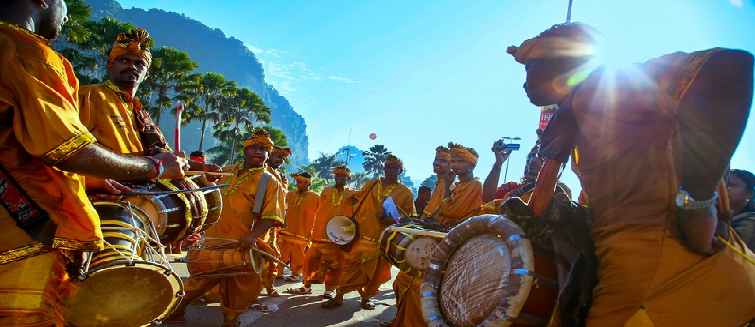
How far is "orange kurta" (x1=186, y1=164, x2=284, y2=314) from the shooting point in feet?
16.5

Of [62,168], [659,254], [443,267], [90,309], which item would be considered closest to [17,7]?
[62,168]

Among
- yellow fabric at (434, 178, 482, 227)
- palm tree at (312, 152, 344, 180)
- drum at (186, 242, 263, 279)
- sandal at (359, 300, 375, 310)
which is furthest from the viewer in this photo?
palm tree at (312, 152, 344, 180)

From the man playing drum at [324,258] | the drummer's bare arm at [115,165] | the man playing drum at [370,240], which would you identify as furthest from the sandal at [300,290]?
the drummer's bare arm at [115,165]

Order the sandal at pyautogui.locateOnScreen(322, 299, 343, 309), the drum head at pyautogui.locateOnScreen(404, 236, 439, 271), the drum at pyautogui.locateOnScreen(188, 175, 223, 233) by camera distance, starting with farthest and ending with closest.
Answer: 1. the sandal at pyautogui.locateOnScreen(322, 299, 343, 309)
2. the drum head at pyautogui.locateOnScreen(404, 236, 439, 271)
3. the drum at pyautogui.locateOnScreen(188, 175, 223, 233)

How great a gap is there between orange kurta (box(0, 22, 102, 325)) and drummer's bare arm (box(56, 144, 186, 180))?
0.03m

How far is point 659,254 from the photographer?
1482 mm

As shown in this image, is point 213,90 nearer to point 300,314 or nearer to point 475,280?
point 300,314

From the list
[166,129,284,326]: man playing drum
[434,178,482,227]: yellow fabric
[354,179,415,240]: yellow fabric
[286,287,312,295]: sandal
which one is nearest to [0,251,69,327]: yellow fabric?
[166,129,284,326]: man playing drum

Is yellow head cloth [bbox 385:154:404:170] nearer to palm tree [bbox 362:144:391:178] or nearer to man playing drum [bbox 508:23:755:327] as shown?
man playing drum [bbox 508:23:755:327]

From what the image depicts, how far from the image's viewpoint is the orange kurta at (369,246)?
23.8 feet

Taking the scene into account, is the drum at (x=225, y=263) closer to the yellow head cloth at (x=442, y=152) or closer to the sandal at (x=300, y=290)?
the sandal at (x=300, y=290)

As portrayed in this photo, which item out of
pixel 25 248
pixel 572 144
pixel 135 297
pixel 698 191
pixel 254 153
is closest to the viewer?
pixel 698 191

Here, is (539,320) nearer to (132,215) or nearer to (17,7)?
(132,215)

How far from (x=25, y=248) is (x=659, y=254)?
7.91 ft
